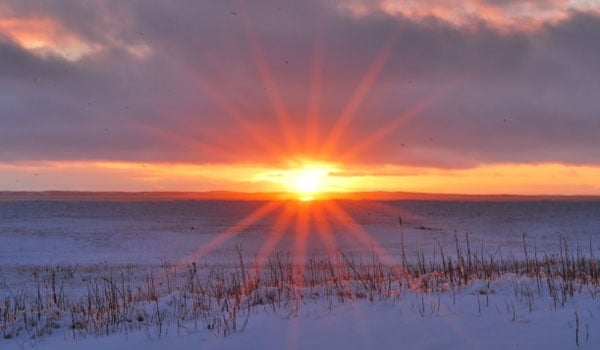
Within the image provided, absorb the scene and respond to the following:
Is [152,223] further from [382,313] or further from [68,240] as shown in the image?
[382,313]

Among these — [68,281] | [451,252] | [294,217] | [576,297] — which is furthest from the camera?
[294,217]

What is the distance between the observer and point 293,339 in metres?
7.39

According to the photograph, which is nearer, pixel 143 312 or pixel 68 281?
pixel 143 312

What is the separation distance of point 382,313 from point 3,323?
6240mm

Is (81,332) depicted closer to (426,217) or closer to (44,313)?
(44,313)

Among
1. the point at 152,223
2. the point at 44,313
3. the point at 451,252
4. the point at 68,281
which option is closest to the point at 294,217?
the point at 152,223

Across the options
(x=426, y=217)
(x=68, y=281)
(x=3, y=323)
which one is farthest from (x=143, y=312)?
(x=426, y=217)

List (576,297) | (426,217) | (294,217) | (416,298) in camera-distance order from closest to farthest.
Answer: (576,297) < (416,298) < (294,217) < (426,217)

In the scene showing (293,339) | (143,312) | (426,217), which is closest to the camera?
(293,339)

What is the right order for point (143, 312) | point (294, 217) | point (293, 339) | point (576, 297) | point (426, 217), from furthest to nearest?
1. point (426, 217)
2. point (294, 217)
3. point (143, 312)
4. point (576, 297)
5. point (293, 339)

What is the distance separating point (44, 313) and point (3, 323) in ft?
2.05

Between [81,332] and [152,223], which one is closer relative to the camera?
[81,332]

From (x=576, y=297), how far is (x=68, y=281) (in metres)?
17.3

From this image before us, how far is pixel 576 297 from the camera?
28.5 ft
